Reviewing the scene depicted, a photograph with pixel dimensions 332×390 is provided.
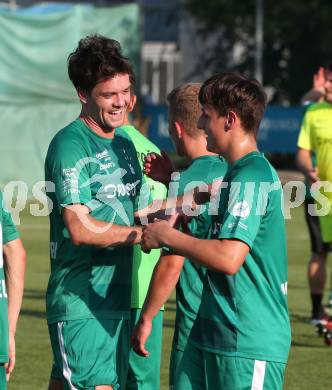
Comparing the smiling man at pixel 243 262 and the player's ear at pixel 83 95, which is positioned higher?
the player's ear at pixel 83 95

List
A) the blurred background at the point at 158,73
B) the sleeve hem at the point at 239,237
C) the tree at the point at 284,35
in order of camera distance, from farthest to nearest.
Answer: the tree at the point at 284,35 < the blurred background at the point at 158,73 < the sleeve hem at the point at 239,237

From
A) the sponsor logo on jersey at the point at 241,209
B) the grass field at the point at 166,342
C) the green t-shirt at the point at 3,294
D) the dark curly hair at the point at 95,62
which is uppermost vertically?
the dark curly hair at the point at 95,62

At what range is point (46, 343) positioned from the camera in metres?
10.7

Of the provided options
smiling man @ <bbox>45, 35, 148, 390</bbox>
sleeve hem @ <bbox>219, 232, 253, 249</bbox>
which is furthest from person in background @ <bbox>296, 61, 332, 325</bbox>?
sleeve hem @ <bbox>219, 232, 253, 249</bbox>

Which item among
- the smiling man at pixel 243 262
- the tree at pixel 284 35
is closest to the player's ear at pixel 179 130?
the smiling man at pixel 243 262

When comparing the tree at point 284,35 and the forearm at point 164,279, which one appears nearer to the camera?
the forearm at point 164,279

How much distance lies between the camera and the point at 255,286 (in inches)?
203

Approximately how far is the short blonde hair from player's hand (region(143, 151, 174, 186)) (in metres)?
0.21

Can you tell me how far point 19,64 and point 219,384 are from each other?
867 inches

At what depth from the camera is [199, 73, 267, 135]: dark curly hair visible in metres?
5.07

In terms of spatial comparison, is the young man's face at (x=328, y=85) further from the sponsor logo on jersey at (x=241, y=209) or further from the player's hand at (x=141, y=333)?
the sponsor logo on jersey at (x=241, y=209)

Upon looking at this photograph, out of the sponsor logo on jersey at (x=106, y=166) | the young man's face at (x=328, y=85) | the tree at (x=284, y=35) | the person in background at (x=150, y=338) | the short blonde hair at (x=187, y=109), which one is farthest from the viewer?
the tree at (x=284, y=35)

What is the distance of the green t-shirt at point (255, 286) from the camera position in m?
5.10

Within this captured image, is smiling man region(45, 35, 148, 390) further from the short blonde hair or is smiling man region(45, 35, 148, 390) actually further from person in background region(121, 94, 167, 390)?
person in background region(121, 94, 167, 390)
